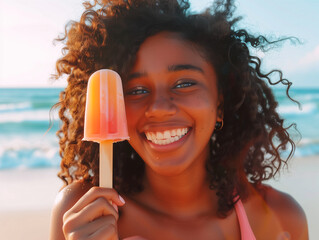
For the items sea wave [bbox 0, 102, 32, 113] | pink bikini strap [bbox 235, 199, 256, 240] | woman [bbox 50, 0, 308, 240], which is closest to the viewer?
woman [bbox 50, 0, 308, 240]

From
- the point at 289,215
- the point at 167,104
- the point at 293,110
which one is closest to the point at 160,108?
the point at 167,104

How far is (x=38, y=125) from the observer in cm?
1245

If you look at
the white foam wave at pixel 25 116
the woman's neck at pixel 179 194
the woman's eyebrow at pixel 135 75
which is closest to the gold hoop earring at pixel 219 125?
the woman's neck at pixel 179 194

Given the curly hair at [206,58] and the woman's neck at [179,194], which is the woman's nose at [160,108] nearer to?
the curly hair at [206,58]

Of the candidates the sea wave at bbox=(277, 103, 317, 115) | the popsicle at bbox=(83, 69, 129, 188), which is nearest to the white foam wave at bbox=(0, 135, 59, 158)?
the popsicle at bbox=(83, 69, 129, 188)

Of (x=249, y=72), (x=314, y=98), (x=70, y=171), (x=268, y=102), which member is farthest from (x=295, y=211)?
(x=314, y=98)

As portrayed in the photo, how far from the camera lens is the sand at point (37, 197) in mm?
4129

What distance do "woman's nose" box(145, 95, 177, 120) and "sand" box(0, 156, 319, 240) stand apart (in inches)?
106

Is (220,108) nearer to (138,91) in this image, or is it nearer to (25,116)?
(138,91)

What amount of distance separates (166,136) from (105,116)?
620 millimetres

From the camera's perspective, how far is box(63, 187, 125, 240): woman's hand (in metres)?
1.52

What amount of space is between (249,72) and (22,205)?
11.8ft

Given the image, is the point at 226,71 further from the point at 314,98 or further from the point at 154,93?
the point at 314,98

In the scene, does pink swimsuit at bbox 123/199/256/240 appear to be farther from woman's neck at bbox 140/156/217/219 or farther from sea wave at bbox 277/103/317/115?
sea wave at bbox 277/103/317/115
